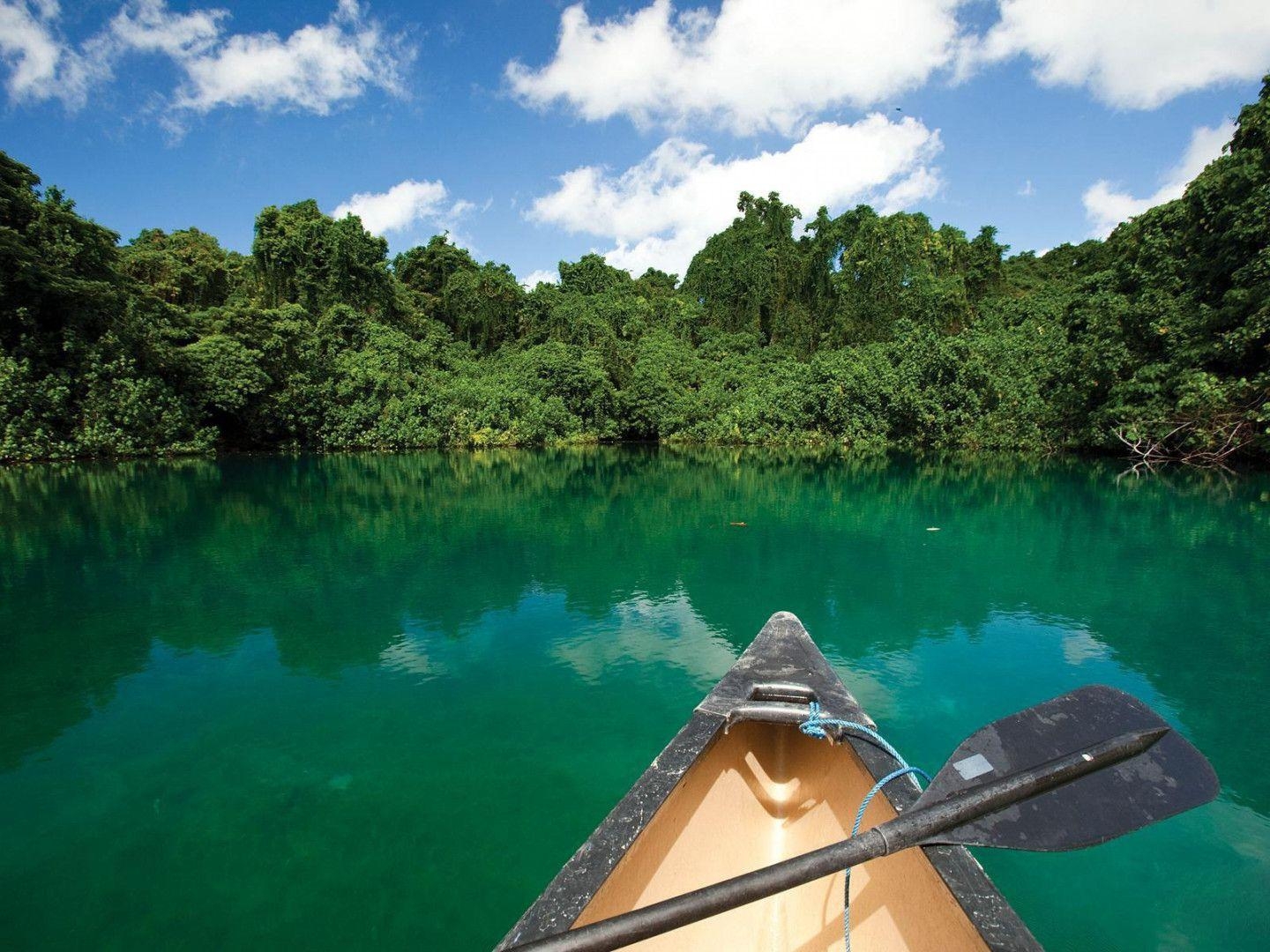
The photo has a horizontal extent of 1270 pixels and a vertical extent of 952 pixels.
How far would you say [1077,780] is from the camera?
1.42 m

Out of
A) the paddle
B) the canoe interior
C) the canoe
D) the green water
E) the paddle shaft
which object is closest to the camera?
the paddle shaft

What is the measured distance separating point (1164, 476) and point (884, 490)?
6481mm

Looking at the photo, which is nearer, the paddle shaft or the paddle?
the paddle shaft

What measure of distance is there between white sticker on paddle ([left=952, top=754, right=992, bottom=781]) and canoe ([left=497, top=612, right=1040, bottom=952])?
20 centimetres

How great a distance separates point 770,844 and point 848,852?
1.39 metres

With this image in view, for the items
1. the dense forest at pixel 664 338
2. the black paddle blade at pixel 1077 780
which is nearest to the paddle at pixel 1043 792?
the black paddle blade at pixel 1077 780

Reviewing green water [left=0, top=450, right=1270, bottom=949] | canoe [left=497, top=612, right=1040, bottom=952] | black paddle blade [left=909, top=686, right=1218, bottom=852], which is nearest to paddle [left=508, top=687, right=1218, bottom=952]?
black paddle blade [left=909, top=686, right=1218, bottom=852]

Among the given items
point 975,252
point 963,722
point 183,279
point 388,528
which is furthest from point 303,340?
point 975,252

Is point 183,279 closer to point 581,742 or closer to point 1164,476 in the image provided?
point 581,742

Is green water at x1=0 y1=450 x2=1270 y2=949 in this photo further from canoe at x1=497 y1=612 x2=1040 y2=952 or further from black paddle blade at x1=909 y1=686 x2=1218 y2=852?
black paddle blade at x1=909 y1=686 x2=1218 y2=852

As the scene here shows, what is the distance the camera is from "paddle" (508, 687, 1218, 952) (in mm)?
1131

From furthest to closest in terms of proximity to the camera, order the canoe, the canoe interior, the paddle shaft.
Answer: the canoe interior, the canoe, the paddle shaft

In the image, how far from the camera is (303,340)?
22703 mm

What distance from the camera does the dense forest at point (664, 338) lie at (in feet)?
47.8
